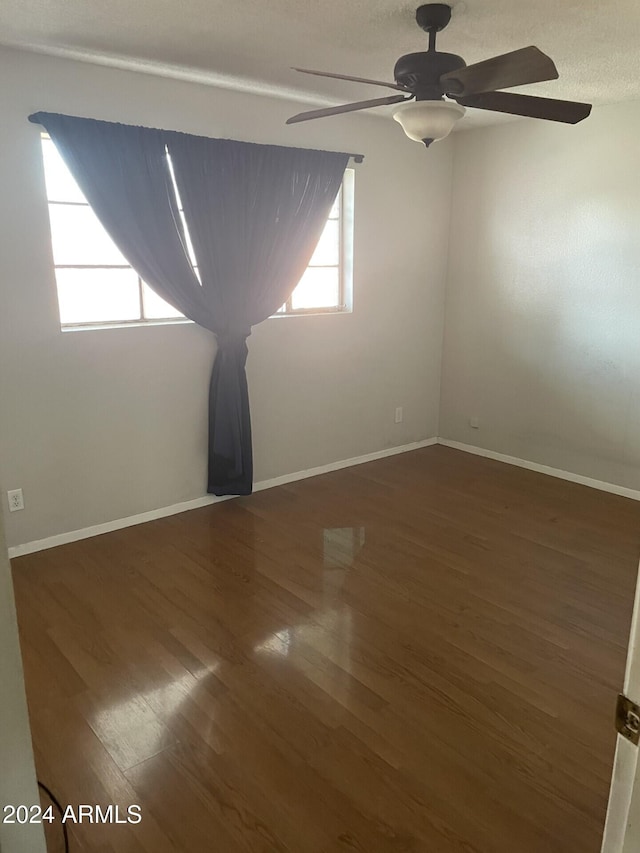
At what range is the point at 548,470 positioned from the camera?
470 centimetres

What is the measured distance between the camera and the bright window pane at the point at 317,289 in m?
4.45

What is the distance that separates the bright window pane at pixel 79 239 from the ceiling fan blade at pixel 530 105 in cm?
205

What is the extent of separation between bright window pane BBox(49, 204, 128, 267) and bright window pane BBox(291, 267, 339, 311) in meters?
1.33

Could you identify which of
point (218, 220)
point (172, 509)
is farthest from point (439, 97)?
point (172, 509)

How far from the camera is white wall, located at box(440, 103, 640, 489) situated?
4066 mm

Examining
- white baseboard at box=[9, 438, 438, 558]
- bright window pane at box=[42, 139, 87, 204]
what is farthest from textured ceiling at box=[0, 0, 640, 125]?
white baseboard at box=[9, 438, 438, 558]

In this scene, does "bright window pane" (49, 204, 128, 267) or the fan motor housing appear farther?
"bright window pane" (49, 204, 128, 267)

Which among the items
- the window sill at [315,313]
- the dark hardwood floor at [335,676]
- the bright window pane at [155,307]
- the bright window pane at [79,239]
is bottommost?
the dark hardwood floor at [335,676]

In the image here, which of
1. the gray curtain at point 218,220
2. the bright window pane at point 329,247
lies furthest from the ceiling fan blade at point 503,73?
the bright window pane at point 329,247

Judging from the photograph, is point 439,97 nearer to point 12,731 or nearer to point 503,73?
point 503,73

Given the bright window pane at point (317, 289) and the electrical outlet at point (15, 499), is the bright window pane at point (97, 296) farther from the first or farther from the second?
the bright window pane at point (317, 289)

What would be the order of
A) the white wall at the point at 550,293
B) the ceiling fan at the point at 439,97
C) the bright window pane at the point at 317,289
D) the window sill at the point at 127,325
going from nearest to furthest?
1. the ceiling fan at the point at 439,97
2. the window sill at the point at 127,325
3. the white wall at the point at 550,293
4. the bright window pane at the point at 317,289

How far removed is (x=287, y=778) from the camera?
1936mm

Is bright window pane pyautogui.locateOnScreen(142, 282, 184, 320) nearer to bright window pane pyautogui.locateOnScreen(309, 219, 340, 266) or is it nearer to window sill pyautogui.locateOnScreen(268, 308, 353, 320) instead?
window sill pyautogui.locateOnScreen(268, 308, 353, 320)
